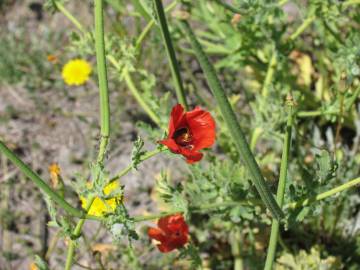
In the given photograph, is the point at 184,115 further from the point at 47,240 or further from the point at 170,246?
the point at 47,240

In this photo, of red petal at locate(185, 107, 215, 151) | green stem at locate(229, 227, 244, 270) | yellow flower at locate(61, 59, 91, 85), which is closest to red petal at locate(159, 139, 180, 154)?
red petal at locate(185, 107, 215, 151)

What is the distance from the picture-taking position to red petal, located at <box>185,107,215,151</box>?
143 centimetres

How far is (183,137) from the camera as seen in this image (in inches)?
57.1

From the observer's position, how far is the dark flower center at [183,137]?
1.43 meters

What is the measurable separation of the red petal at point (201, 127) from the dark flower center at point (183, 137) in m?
0.01

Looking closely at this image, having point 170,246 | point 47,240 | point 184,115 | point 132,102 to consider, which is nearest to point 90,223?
point 47,240

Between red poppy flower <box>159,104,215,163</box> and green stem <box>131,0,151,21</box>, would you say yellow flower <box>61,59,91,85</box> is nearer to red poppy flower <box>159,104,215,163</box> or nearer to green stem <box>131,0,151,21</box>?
green stem <box>131,0,151,21</box>

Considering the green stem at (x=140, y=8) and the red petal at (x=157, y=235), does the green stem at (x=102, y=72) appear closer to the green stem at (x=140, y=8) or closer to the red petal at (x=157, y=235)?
the green stem at (x=140, y=8)

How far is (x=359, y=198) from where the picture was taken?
2213 mm

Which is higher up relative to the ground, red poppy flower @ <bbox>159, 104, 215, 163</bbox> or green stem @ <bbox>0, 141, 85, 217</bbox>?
red poppy flower @ <bbox>159, 104, 215, 163</bbox>

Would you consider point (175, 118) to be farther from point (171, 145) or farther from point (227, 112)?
point (227, 112)

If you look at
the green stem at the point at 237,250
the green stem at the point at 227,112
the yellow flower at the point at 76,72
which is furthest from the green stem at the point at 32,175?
the yellow flower at the point at 76,72

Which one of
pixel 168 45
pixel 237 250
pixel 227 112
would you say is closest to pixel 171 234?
pixel 237 250

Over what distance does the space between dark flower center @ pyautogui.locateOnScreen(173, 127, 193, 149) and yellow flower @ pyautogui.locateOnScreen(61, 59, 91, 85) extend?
1392 mm
